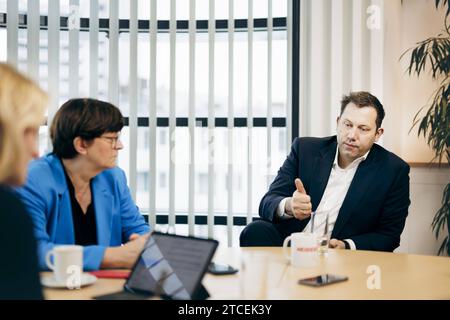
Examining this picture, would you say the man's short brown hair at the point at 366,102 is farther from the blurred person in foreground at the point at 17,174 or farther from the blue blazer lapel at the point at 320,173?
the blurred person in foreground at the point at 17,174

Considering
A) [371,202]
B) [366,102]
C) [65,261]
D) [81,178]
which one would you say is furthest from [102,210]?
[366,102]

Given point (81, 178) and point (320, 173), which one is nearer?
point (81, 178)

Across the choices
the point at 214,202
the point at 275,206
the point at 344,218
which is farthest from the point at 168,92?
the point at 344,218

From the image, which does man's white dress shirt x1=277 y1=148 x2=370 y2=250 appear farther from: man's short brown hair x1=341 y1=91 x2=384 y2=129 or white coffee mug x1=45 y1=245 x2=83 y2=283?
white coffee mug x1=45 y1=245 x2=83 y2=283

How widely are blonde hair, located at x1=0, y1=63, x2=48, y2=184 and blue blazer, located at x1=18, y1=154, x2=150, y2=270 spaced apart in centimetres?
69

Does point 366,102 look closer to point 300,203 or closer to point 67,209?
point 300,203

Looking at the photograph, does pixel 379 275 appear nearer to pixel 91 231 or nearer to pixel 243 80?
pixel 91 231

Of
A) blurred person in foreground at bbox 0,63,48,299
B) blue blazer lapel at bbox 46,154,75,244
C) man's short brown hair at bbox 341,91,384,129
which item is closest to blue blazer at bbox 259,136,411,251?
man's short brown hair at bbox 341,91,384,129

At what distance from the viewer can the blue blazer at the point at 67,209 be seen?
1.74 metres

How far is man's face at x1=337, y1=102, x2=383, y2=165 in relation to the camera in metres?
2.68

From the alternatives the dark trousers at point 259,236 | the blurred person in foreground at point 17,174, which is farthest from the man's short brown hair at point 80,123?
the blurred person in foreground at point 17,174

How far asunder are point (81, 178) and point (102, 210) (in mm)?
130

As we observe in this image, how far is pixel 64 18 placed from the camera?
13.0ft

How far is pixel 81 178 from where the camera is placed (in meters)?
2.03
